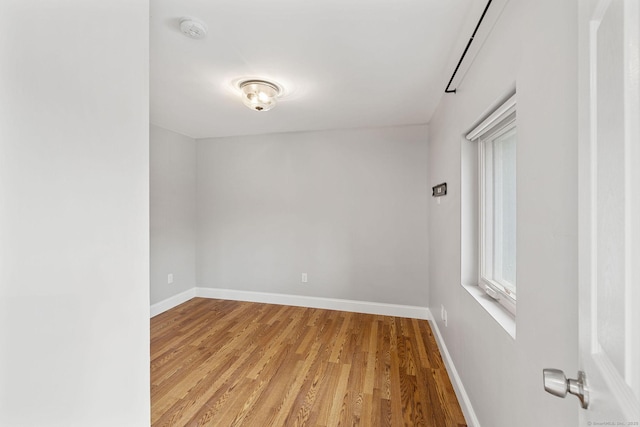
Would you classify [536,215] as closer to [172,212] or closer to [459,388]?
[459,388]

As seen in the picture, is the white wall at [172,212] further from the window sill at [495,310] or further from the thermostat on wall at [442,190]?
the window sill at [495,310]

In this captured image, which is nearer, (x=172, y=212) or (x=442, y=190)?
(x=442, y=190)

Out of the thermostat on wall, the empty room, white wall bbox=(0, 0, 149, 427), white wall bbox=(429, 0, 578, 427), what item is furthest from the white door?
the thermostat on wall

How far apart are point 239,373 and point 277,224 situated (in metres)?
1.99

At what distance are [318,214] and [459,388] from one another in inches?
93.9

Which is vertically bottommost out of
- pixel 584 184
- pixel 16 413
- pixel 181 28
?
pixel 16 413

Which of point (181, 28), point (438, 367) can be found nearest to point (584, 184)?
point (181, 28)

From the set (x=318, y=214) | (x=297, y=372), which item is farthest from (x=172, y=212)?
(x=297, y=372)

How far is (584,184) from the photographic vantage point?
0.54 m

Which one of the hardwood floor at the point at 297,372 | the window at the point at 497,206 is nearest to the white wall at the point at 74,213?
the hardwood floor at the point at 297,372

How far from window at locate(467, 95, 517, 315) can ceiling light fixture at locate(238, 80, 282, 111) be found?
1.54 m

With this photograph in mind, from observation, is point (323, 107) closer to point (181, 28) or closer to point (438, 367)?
point (181, 28)

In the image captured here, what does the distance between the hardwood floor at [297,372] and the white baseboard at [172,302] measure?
0.36ft

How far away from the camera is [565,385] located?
1.78ft
